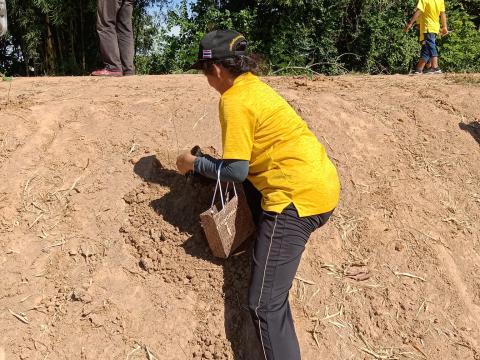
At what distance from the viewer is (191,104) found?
4.12 meters

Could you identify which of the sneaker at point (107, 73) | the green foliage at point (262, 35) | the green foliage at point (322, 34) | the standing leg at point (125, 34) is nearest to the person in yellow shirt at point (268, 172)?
the sneaker at point (107, 73)

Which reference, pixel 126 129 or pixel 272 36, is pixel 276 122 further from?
pixel 272 36

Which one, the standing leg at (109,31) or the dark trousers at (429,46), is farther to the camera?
the dark trousers at (429,46)

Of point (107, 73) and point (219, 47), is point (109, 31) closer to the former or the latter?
point (107, 73)

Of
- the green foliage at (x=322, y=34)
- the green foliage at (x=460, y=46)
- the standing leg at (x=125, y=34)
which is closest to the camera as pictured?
the standing leg at (x=125, y=34)

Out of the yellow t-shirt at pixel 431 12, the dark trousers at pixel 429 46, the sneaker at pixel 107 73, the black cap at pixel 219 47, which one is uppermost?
the black cap at pixel 219 47

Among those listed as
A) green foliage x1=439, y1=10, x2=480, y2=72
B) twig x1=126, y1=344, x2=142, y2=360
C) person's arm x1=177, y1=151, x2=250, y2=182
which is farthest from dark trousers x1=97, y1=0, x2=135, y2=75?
green foliage x1=439, y1=10, x2=480, y2=72

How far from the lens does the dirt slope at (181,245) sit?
2.83 metres

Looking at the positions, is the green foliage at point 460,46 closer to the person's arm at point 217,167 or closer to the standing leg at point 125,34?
the standing leg at point 125,34

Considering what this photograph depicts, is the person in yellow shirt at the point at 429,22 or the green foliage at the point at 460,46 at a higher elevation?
the person in yellow shirt at the point at 429,22

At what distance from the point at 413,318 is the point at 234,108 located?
1715mm

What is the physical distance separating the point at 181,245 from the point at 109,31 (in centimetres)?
336

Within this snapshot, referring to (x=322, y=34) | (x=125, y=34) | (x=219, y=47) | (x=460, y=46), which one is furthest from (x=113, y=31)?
(x=460, y=46)

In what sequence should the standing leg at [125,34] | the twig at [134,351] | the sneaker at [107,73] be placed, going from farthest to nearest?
the standing leg at [125,34]
the sneaker at [107,73]
the twig at [134,351]
